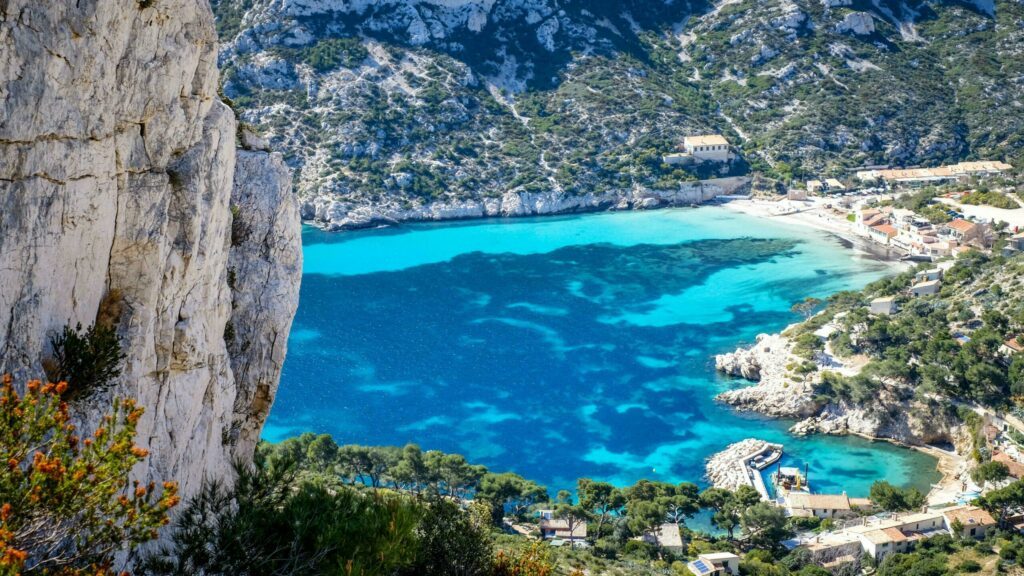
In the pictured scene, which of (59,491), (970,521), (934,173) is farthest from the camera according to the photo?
(934,173)

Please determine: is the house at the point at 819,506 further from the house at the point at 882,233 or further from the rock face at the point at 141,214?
the house at the point at 882,233

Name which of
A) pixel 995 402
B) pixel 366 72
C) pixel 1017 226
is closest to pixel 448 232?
pixel 366 72

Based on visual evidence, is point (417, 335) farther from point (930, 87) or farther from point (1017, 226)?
point (930, 87)

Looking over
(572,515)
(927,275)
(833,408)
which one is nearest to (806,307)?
(927,275)

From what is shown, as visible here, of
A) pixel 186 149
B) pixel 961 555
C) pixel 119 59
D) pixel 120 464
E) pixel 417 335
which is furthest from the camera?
pixel 417 335

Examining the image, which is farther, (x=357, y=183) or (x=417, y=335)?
(x=357, y=183)

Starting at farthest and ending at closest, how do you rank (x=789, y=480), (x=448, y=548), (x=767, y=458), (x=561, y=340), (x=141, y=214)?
(x=561, y=340) < (x=767, y=458) < (x=789, y=480) < (x=448, y=548) < (x=141, y=214)

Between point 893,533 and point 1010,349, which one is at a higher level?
point 1010,349

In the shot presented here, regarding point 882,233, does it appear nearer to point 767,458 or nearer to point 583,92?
point 583,92
